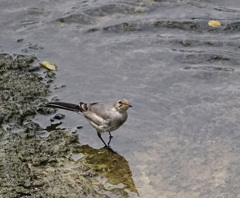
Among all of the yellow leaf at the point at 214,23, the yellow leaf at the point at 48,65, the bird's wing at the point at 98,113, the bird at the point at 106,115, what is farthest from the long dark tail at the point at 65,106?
the yellow leaf at the point at 214,23

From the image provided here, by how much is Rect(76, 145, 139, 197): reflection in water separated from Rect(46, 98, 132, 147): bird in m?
0.22

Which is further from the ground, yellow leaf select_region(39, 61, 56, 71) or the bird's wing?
the bird's wing

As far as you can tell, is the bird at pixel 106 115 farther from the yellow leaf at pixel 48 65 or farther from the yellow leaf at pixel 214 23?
the yellow leaf at pixel 214 23

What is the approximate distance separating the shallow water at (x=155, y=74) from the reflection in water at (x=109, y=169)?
102 millimetres

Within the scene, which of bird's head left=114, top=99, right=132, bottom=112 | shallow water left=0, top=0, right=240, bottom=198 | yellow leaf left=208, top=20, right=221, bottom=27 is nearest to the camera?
shallow water left=0, top=0, right=240, bottom=198

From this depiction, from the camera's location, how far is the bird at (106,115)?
782 centimetres

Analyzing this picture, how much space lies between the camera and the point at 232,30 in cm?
1124

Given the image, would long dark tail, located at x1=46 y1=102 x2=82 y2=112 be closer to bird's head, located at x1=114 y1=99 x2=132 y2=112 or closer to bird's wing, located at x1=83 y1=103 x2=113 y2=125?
bird's wing, located at x1=83 y1=103 x2=113 y2=125

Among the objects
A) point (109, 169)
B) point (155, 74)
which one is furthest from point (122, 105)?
point (155, 74)

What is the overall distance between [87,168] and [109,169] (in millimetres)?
292

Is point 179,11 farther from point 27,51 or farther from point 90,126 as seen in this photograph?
point 90,126

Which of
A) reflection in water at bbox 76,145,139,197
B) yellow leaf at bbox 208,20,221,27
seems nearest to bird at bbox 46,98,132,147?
reflection in water at bbox 76,145,139,197

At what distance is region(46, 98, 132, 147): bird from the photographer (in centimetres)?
782

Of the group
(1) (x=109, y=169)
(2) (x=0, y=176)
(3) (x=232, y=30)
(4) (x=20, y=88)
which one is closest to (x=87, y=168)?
(1) (x=109, y=169)
